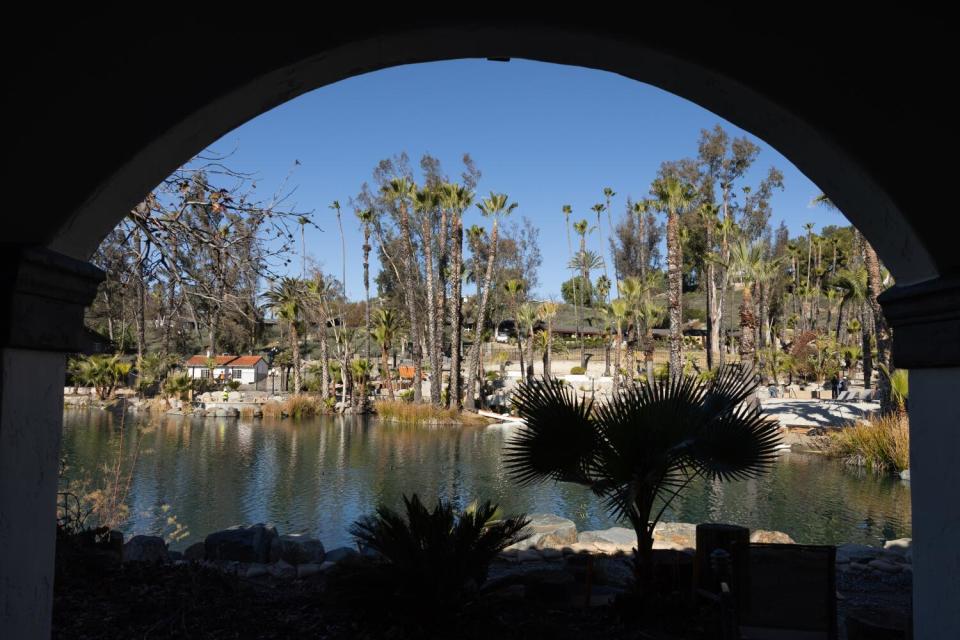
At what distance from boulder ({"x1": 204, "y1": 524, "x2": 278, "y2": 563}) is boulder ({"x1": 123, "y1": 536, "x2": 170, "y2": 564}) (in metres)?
0.41

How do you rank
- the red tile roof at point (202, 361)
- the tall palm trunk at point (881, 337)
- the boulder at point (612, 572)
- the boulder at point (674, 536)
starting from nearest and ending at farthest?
the boulder at point (612, 572)
the boulder at point (674, 536)
the tall palm trunk at point (881, 337)
the red tile roof at point (202, 361)

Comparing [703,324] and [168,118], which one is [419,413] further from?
[703,324]

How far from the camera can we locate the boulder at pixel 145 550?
6.26 m

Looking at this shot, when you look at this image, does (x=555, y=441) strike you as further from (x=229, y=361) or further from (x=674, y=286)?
(x=229, y=361)

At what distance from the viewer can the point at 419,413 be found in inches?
1064

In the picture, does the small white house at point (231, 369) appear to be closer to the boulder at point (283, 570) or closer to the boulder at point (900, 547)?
the boulder at point (283, 570)

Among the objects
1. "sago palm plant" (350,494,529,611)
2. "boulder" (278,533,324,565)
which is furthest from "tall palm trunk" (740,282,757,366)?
"sago palm plant" (350,494,529,611)

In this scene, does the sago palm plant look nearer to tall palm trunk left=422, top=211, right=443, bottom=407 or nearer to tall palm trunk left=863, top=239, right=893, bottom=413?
tall palm trunk left=863, top=239, right=893, bottom=413

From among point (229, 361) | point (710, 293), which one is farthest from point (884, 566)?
point (229, 361)
